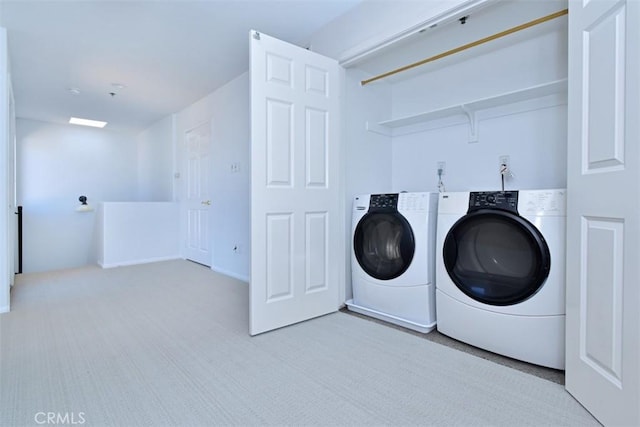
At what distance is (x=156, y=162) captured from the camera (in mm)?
5621

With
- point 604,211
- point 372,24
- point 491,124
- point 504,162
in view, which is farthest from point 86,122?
point 604,211

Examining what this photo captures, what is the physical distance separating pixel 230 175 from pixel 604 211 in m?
3.45

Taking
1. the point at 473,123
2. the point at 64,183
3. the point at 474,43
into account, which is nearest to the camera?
the point at 474,43

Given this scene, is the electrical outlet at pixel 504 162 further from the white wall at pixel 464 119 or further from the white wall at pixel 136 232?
the white wall at pixel 136 232

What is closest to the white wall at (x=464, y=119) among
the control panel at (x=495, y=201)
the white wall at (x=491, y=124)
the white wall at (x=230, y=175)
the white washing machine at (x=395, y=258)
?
the white wall at (x=491, y=124)

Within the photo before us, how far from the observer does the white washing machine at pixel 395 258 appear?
208cm

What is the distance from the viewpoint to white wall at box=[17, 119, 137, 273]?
520cm

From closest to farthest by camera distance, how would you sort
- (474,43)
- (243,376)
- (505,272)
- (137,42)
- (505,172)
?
(243,376)
(505,272)
(474,43)
(505,172)
(137,42)

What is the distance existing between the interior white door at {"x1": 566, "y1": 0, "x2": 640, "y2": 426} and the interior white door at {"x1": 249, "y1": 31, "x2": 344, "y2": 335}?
1.47 meters

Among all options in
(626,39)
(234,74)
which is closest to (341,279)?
(626,39)

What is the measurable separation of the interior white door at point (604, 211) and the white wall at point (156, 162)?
5134 mm

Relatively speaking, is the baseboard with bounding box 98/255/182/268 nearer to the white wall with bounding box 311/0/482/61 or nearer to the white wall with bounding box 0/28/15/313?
the white wall with bounding box 0/28/15/313

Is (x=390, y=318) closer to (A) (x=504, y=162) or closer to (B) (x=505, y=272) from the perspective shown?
(B) (x=505, y=272)

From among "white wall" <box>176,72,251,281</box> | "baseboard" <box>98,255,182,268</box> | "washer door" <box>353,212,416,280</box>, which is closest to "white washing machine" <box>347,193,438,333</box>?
"washer door" <box>353,212,416,280</box>
